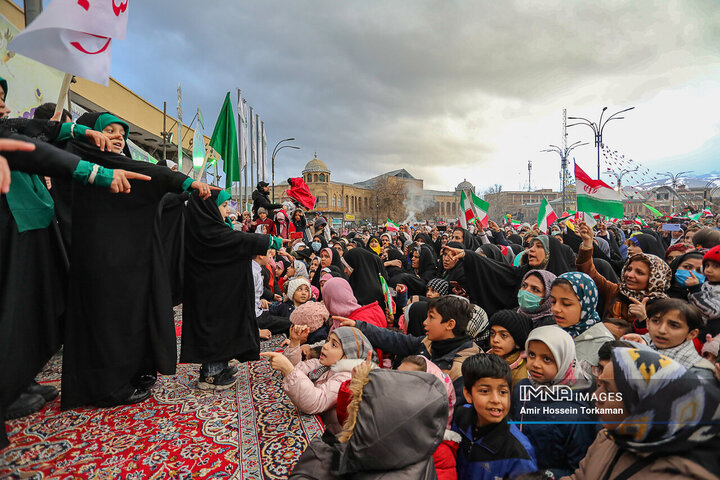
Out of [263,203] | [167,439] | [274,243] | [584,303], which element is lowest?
[167,439]

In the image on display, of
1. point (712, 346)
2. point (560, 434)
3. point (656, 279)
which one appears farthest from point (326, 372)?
point (656, 279)

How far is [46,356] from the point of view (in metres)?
2.65

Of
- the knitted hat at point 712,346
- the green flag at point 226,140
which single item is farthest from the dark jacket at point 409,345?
the green flag at point 226,140

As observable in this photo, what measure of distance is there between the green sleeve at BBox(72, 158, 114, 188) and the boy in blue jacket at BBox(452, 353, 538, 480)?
2424 millimetres

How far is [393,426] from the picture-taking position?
57.2 inches

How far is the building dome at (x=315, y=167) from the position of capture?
231 ft

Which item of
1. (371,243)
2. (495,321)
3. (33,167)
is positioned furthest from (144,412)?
(371,243)

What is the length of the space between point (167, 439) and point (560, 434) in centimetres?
245

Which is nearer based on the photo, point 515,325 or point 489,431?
point 489,431

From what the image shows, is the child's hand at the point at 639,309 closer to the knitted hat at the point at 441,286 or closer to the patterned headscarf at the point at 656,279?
the patterned headscarf at the point at 656,279

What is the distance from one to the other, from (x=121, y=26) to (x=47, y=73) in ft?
21.3

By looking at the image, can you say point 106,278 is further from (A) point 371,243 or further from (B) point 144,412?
(A) point 371,243

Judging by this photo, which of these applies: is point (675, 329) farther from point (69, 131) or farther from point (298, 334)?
point (69, 131)

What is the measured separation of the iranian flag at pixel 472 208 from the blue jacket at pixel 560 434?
7.36 m
